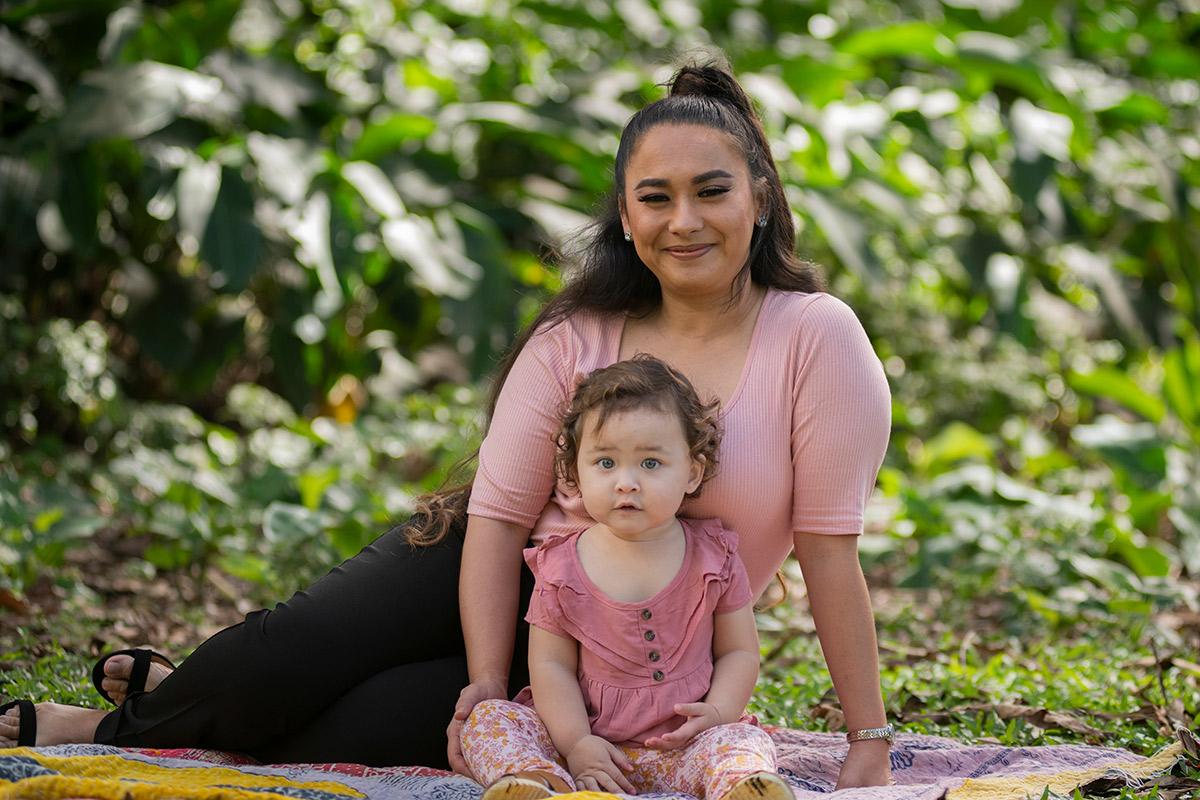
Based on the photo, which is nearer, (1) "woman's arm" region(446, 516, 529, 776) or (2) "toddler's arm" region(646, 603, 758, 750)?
(2) "toddler's arm" region(646, 603, 758, 750)

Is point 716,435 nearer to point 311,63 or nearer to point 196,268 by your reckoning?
point 196,268

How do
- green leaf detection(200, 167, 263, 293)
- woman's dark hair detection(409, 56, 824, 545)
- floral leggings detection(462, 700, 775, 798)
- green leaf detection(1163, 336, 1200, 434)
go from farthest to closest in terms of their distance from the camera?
green leaf detection(1163, 336, 1200, 434) → green leaf detection(200, 167, 263, 293) → woman's dark hair detection(409, 56, 824, 545) → floral leggings detection(462, 700, 775, 798)

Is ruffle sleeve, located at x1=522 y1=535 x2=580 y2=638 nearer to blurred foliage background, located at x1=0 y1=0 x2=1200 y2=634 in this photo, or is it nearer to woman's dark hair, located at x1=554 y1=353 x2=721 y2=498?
woman's dark hair, located at x1=554 y1=353 x2=721 y2=498

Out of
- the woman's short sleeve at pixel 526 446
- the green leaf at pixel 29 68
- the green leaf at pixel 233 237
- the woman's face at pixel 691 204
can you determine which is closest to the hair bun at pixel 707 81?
the woman's face at pixel 691 204

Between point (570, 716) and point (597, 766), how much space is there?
10 centimetres

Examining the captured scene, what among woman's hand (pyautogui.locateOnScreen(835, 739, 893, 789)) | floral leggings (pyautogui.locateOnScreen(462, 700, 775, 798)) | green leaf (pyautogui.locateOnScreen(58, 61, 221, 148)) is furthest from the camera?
green leaf (pyautogui.locateOnScreen(58, 61, 221, 148))

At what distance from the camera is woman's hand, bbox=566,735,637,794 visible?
169cm

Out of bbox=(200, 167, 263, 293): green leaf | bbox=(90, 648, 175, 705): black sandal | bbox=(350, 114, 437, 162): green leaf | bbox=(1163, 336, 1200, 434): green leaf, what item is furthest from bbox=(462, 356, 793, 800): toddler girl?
bbox=(1163, 336, 1200, 434): green leaf

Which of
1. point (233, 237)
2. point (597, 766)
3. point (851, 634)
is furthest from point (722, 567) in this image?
point (233, 237)

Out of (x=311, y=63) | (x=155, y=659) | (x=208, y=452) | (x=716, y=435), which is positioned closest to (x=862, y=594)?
(x=716, y=435)

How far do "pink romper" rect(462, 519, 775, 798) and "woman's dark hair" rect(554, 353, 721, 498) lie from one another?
162 millimetres

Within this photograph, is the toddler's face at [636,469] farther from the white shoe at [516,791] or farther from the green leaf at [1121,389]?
the green leaf at [1121,389]

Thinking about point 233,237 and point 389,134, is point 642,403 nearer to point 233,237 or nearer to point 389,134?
point 233,237

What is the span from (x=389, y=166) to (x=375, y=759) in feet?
10.2
